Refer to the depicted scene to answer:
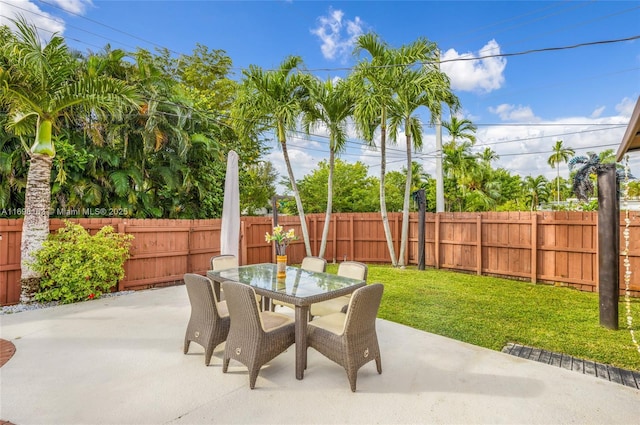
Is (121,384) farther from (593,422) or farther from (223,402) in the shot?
(593,422)

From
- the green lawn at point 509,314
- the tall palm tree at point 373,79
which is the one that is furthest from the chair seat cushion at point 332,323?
the tall palm tree at point 373,79

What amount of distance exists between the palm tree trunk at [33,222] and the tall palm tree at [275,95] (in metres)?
4.25

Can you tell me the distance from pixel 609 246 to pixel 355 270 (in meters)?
3.26

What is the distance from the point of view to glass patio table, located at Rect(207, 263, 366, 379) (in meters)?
2.90

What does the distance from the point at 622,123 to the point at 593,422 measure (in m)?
17.0

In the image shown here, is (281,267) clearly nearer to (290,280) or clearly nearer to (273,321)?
(290,280)

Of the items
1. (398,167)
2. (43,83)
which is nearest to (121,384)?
(43,83)

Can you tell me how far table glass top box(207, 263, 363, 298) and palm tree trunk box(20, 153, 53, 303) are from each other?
3.26 metres

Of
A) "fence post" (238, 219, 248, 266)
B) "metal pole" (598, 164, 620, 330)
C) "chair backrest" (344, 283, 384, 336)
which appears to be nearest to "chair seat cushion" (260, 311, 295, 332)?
"chair backrest" (344, 283, 384, 336)

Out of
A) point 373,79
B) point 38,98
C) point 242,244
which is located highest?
point 373,79

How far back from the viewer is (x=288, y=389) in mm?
2680

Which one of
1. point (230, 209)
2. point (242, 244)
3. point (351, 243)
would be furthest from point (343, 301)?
point (351, 243)

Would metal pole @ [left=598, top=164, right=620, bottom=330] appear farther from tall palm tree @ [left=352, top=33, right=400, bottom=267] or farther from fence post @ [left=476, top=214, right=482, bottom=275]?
tall palm tree @ [left=352, top=33, right=400, bottom=267]

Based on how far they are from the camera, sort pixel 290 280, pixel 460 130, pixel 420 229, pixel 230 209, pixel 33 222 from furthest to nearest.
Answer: pixel 460 130 → pixel 420 229 → pixel 230 209 → pixel 33 222 → pixel 290 280
